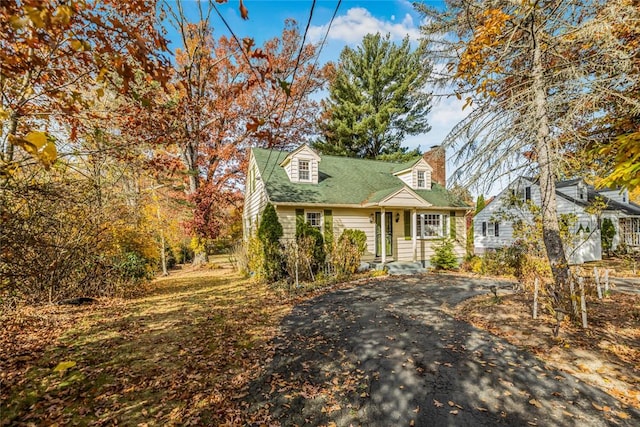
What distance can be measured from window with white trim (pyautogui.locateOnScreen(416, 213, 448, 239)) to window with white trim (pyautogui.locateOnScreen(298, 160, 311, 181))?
607cm

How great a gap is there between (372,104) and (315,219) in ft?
49.9

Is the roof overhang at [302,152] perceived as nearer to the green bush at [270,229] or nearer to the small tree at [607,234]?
the green bush at [270,229]

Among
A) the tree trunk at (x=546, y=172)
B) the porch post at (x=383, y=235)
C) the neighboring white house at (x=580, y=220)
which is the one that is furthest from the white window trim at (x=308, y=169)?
the tree trunk at (x=546, y=172)

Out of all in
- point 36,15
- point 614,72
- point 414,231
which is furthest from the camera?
point 414,231

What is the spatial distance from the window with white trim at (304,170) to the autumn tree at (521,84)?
25.1 feet

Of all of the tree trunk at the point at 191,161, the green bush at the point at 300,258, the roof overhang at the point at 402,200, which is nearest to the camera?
the green bush at the point at 300,258

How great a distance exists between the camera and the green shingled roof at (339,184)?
12.4 m

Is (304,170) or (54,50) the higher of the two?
(304,170)

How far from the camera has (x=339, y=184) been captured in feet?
46.1

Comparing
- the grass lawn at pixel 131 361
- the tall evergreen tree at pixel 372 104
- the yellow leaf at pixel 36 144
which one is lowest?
the grass lawn at pixel 131 361

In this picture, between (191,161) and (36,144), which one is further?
(191,161)

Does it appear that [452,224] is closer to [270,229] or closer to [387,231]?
[387,231]

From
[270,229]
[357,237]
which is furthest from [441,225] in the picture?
[270,229]

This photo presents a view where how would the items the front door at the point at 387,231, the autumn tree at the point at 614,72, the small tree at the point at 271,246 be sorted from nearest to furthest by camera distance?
1. the autumn tree at the point at 614,72
2. the small tree at the point at 271,246
3. the front door at the point at 387,231
